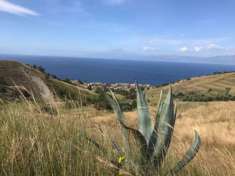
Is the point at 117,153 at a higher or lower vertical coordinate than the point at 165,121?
lower

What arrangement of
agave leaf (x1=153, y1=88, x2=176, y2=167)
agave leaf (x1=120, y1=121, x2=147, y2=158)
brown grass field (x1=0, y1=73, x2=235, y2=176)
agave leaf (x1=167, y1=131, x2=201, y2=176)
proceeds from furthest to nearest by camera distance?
agave leaf (x1=153, y1=88, x2=176, y2=167) < agave leaf (x1=120, y1=121, x2=147, y2=158) < agave leaf (x1=167, y1=131, x2=201, y2=176) < brown grass field (x1=0, y1=73, x2=235, y2=176)

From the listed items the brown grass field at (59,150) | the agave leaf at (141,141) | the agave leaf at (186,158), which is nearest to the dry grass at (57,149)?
the brown grass field at (59,150)

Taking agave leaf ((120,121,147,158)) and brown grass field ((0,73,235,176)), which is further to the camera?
agave leaf ((120,121,147,158))

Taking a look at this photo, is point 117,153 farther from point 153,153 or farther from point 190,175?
point 190,175

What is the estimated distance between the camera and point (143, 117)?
12.3 ft

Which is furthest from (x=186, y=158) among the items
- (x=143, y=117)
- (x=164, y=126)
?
(x=143, y=117)

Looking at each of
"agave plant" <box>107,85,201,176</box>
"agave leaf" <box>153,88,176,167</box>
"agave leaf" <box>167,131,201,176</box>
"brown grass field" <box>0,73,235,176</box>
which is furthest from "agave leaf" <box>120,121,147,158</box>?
"agave leaf" <box>167,131,201,176</box>

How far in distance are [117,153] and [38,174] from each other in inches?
35.2

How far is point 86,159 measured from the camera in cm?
316

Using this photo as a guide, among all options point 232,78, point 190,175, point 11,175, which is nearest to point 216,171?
point 190,175

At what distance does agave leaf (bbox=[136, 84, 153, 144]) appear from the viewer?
145 inches

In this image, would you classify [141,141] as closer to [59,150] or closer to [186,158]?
[186,158]

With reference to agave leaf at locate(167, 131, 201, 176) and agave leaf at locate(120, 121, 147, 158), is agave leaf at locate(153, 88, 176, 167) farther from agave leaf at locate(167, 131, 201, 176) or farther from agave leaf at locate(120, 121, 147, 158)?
agave leaf at locate(167, 131, 201, 176)

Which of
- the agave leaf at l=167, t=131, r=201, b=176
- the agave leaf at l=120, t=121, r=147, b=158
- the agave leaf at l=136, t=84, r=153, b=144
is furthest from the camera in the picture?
the agave leaf at l=136, t=84, r=153, b=144
